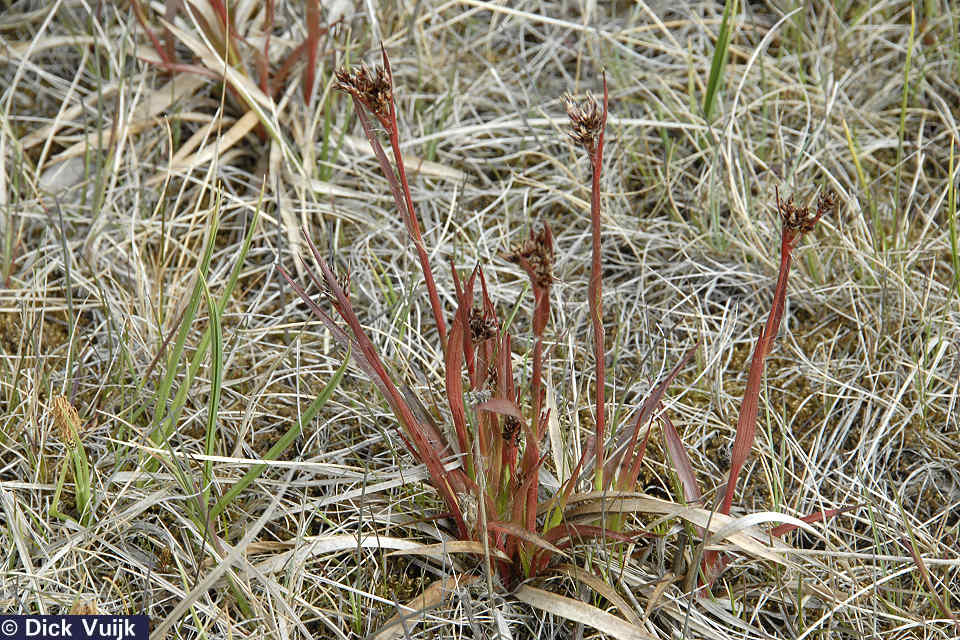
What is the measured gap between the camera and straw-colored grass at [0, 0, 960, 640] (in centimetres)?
156

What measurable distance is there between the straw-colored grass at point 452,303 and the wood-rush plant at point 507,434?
8 cm

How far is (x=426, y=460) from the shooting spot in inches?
57.9

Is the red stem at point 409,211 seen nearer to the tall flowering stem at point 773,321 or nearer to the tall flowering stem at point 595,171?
the tall flowering stem at point 595,171

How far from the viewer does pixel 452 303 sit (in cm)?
206

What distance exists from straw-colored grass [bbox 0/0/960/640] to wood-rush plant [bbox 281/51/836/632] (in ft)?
0.26

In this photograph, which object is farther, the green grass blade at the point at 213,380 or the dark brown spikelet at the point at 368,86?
the green grass blade at the point at 213,380

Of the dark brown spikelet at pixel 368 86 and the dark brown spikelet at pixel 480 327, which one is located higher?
the dark brown spikelet at pixel 368 86

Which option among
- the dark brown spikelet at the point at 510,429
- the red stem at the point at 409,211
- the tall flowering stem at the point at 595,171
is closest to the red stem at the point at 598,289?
the tall flowering stem at the point at 595,171

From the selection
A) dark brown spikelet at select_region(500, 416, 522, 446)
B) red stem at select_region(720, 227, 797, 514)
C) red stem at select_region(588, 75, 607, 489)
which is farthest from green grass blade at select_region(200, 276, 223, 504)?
red stem at select_region(720, 227, 797, 514)

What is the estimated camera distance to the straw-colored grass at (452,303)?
1557 millimetres

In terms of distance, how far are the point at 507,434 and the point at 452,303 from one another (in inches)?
28.6

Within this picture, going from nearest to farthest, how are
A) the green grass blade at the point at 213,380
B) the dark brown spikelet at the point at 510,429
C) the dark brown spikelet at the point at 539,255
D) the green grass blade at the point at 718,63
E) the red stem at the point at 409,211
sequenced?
the dark brown spikelet at the point at 539,255 < the red stem at the point at 409,211 < the dark brown spikelet at the point at 510,429 < the green grass blade at the point at 213,380 < the green grass blade at the point at 718,63

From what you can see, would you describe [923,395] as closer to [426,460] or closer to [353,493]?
[426,460]

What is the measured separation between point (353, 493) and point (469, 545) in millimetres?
261
